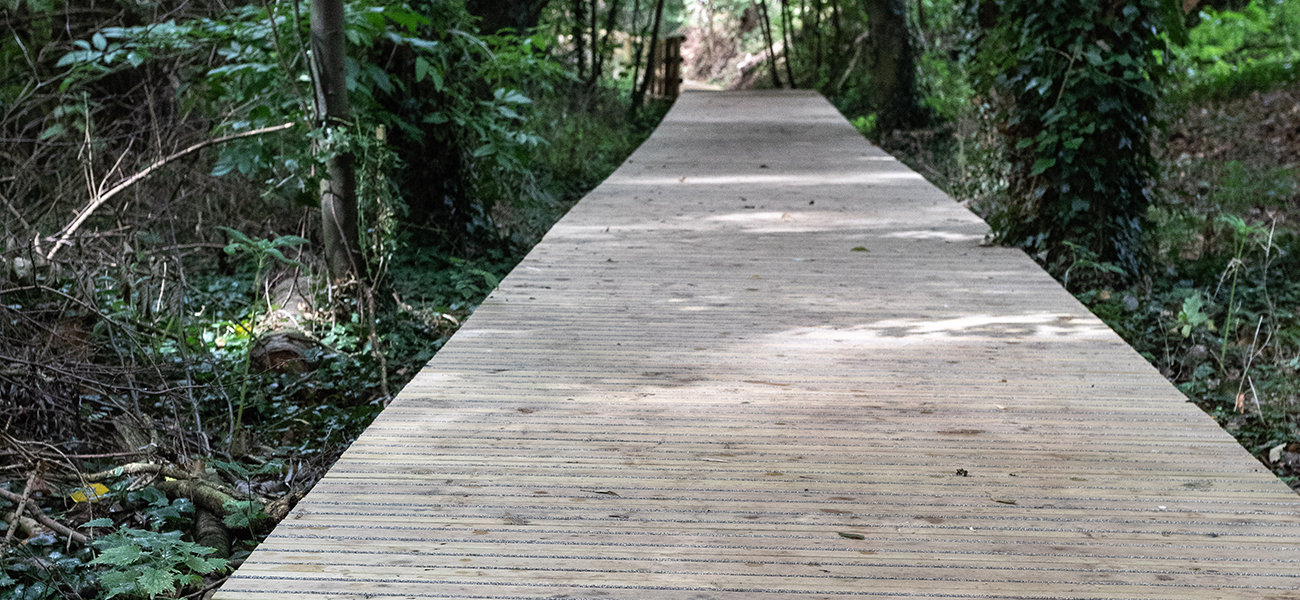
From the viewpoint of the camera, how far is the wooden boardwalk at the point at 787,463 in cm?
171

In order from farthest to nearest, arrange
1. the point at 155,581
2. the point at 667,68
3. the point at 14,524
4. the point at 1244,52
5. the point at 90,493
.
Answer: the point at 667,68
the point at 1244,52
the point at 90,493
the point at 14,524
the point at 155,581

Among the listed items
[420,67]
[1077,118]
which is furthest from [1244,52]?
[420,67]

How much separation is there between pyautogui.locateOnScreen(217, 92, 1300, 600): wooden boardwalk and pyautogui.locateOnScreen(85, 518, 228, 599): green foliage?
259mm

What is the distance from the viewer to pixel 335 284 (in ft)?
13.2

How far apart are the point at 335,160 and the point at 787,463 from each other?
237 centimetres

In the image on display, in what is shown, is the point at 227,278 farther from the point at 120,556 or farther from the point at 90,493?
the point at 120,556

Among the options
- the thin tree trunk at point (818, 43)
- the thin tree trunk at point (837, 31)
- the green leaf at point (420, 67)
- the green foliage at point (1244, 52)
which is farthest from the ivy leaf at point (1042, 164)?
the thin tree trunk at point (818, 43)

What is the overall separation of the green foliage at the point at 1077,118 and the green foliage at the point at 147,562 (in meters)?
3.51

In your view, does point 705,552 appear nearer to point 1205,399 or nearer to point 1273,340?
point 1205,399

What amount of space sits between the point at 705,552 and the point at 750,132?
8.35 metres

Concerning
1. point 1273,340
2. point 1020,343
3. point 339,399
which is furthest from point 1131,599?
point 1273,340

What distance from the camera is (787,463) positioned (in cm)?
218

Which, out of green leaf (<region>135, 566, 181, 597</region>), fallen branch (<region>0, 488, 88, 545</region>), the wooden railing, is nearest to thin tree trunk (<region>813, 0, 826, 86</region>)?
the wooden railing

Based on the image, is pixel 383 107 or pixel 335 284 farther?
pixel 383 107
